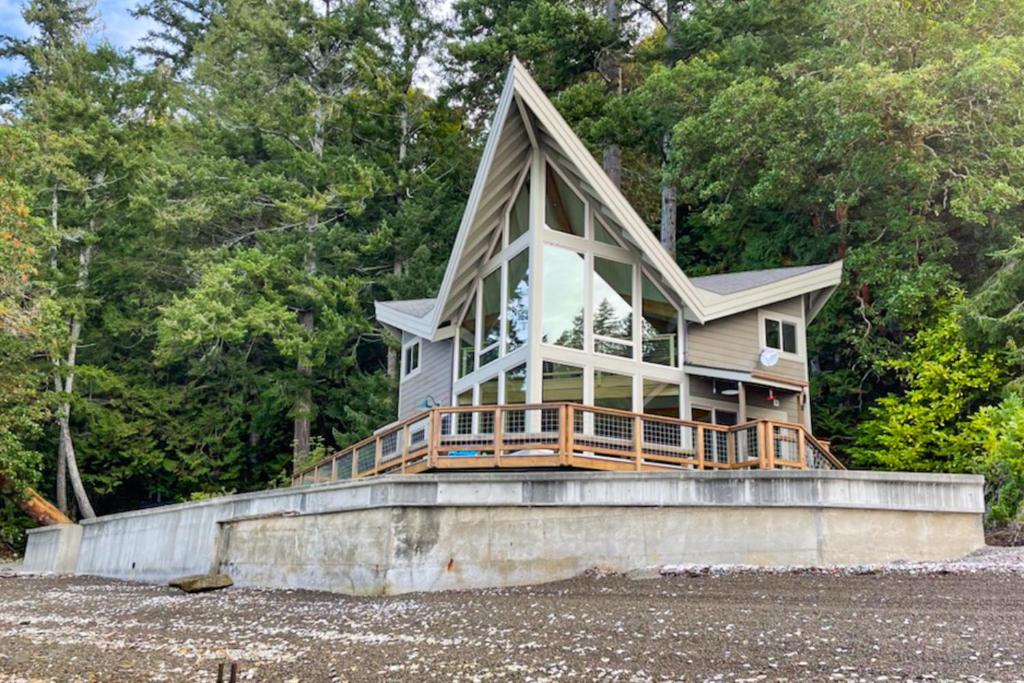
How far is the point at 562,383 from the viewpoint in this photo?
14211mm

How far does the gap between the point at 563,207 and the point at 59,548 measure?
1368cm

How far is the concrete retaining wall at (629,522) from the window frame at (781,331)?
5540 millimetres

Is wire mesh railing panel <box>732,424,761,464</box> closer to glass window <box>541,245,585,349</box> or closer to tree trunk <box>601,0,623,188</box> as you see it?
glass window <box>541,245,585,349</box>

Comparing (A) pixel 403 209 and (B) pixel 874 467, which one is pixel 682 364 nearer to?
(B) pixel 874 467

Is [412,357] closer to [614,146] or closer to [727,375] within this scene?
[727,375]

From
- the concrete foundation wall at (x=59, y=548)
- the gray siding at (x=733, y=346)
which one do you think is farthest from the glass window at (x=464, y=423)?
A: the concrete foundation wall at (x=59, y=548)

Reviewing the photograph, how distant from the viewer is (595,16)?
84.0 feet

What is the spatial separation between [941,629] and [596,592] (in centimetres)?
369

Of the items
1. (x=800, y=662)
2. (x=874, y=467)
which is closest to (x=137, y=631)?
(x=800, y=662)

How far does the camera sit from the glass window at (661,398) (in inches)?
583

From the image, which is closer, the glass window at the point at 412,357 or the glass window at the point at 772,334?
the glass window at the point at 772,334

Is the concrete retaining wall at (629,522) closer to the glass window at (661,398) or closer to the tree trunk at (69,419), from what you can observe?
the glass window at (661,398)

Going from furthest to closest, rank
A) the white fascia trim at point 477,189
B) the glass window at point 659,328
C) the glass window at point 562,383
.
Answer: the glass window at point 659,328, the glass window at point 562,383, the white fascia trim at point 477,189

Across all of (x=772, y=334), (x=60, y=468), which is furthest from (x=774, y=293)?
(x=60, y=468)
